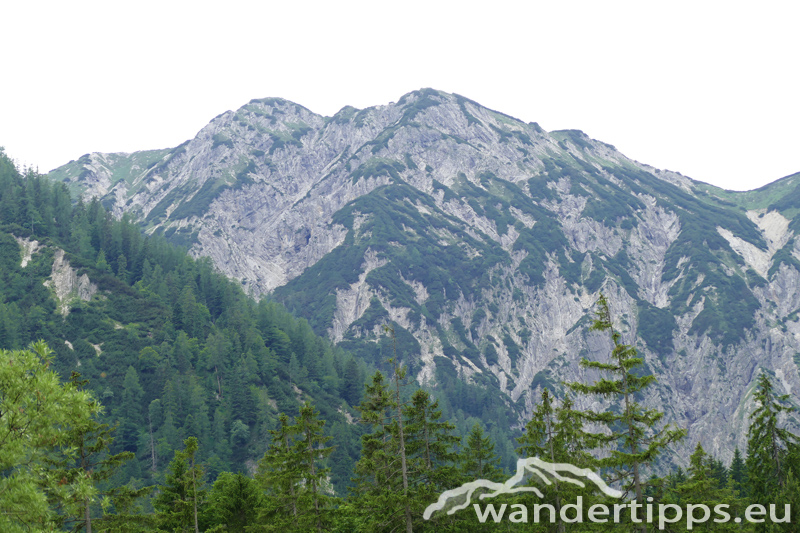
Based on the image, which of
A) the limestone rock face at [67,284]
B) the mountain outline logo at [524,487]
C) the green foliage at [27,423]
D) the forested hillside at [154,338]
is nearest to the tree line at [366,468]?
the green foliage at [27,423]

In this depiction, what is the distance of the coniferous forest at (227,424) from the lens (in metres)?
23.3

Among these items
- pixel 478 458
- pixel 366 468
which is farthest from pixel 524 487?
pixel 478 458

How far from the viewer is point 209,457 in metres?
99.9

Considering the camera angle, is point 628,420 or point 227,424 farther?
point 227,424

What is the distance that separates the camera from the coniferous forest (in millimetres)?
23266

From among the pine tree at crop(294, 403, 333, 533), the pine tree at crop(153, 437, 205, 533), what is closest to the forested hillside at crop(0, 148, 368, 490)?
the pine tree at crop(153, 437, 205, 533)

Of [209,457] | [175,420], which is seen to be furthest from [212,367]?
[209,457]

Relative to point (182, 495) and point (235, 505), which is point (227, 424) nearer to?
point (235, 505)

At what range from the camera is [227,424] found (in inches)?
4414

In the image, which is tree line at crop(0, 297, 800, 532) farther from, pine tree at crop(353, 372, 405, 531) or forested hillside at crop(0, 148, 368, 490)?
forested hillside at crop(0, 148, 368, 490)

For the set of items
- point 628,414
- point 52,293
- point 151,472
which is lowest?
point 151,472

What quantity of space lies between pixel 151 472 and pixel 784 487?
89.6 metres

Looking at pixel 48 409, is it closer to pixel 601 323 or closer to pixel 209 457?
pixel 601 323

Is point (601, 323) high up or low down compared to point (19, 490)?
up
